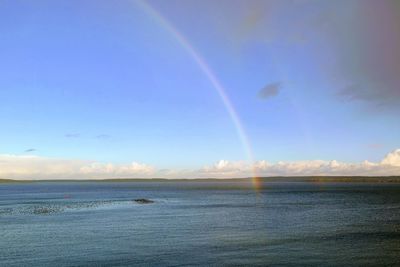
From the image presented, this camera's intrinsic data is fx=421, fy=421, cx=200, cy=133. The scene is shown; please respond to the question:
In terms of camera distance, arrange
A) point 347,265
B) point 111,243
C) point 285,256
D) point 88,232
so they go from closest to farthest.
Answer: point 347,265
point 285,256
point 111,243
point 88,232

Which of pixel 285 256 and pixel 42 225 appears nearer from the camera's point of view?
pixel 285 256

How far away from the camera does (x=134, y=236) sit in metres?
48.4

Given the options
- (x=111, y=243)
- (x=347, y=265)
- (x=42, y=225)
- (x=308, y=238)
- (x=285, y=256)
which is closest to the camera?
(x=347, y=265)

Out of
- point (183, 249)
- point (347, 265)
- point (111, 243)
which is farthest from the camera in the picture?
point (111, 243)

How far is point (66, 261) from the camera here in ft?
112

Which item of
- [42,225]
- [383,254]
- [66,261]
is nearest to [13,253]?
[66,261]

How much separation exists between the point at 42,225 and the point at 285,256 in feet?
124

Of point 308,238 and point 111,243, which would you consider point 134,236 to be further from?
point 308,238

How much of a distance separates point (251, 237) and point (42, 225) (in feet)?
99.8

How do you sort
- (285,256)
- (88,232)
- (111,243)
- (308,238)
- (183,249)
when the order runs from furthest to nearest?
1. (88,232)
2. (308,238)
3. (111,243)
4. (183,249)
5. (285,256)

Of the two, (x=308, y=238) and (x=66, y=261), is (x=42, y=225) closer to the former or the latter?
(x=66, y=261)

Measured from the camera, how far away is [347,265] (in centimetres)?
3291

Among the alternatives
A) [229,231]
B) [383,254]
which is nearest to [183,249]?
[229,231]

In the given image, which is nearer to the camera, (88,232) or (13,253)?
(13,253)
